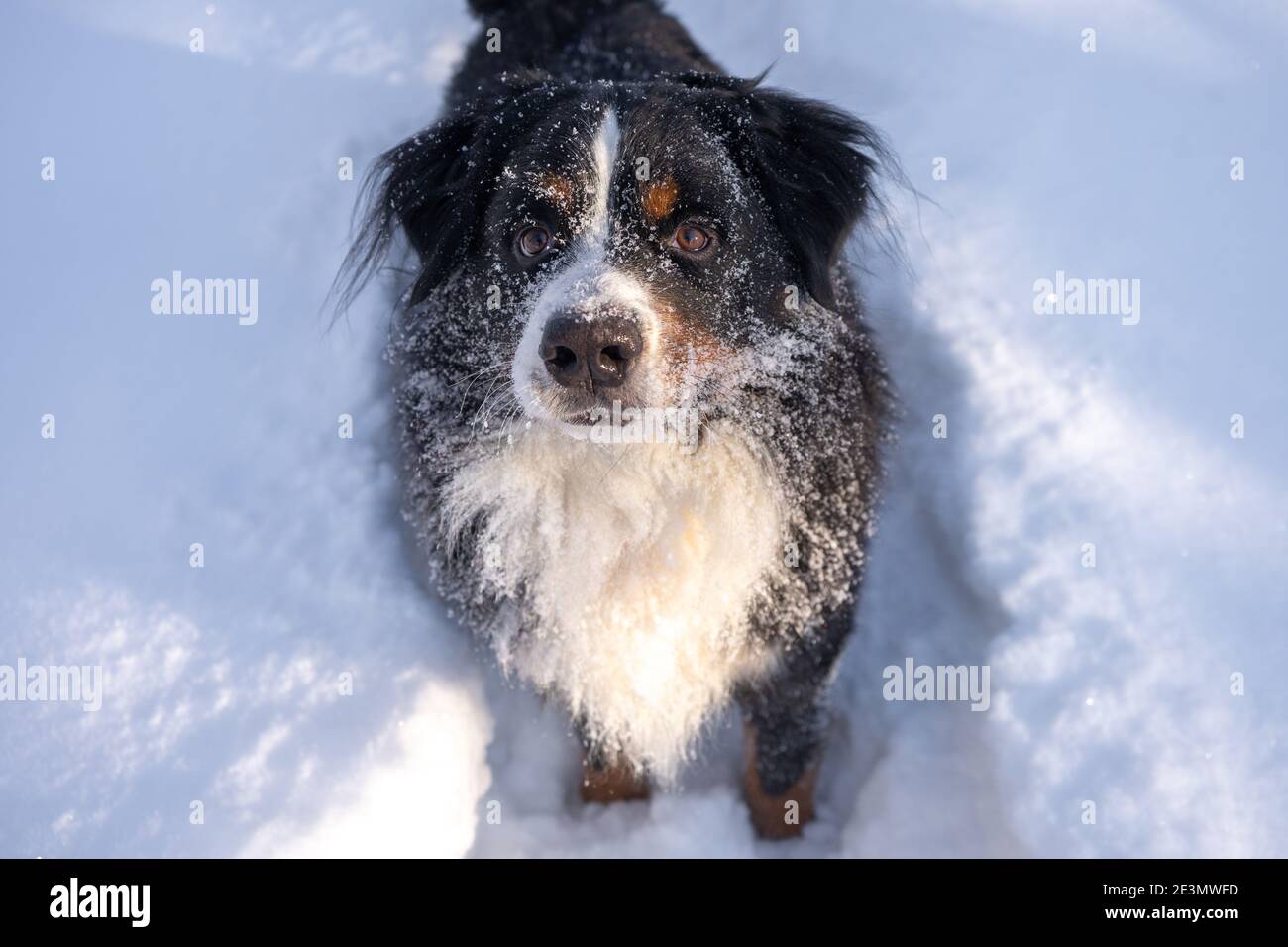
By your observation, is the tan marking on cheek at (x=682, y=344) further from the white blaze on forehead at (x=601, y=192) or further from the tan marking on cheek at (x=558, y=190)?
the tan marking on cheek at (x=558, y=190)

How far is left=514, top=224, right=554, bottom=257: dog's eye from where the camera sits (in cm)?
215

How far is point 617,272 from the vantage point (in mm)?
1989

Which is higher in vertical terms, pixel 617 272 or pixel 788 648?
pixel 617 272

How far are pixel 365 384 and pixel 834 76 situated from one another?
243 cm

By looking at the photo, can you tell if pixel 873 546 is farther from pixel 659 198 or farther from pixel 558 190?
pixel 558 190

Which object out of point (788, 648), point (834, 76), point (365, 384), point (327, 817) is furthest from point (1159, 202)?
point (327, 817)

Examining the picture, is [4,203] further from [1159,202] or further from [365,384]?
[1159,202]

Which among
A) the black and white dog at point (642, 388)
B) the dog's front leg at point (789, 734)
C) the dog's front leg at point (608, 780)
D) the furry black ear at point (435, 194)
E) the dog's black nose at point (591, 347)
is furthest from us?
the dog's front leg at point (608, 780)

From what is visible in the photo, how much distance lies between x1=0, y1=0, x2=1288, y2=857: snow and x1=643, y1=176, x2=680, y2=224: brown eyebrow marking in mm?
A: 1492

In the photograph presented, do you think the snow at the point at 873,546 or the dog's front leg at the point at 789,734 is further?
the dog's front leg at the point at 789,734

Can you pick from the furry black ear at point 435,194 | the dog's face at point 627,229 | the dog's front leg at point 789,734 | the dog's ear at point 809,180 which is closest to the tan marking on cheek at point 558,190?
the dog's face at point 627,229

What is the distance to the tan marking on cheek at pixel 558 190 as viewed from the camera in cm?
210

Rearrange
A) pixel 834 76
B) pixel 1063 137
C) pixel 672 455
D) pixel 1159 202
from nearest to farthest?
1. pixel 672 455
2. pixel 1159 202
3. pixel 1063 137
4. pixel 834 76

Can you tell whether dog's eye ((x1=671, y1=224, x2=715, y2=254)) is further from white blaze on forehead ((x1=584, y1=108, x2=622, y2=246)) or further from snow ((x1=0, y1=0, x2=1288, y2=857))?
snow ((x1=0, y1=0, x2=1288, y2=857))
